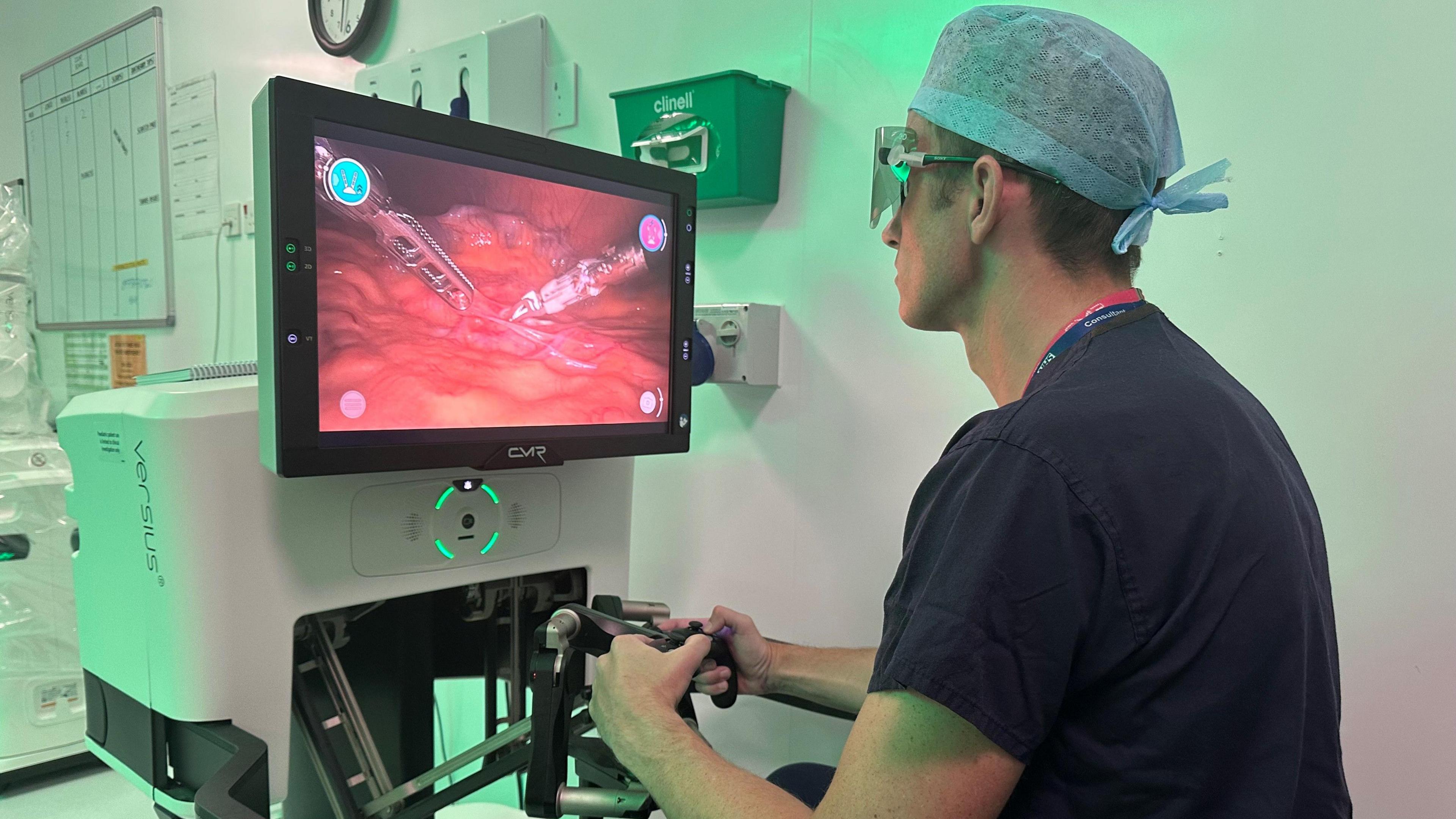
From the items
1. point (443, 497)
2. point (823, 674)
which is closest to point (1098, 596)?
point (823, 674)

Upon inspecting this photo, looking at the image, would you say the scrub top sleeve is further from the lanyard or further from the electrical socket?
the electrical socket

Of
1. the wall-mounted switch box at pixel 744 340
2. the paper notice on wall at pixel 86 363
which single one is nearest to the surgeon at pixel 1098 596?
the wall-mounted switch box at pixel 744 340

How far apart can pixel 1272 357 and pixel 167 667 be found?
135 cm

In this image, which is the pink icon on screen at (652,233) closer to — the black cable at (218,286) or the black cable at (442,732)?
the black cable at (442,732)

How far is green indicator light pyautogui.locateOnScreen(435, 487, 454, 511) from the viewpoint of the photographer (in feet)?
3.87

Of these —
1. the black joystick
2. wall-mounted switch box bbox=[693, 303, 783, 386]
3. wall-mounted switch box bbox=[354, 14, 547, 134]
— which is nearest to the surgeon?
the black joystick

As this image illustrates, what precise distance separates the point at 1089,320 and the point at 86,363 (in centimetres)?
355

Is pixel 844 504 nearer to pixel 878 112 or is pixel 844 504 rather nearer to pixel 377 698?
pixel 878 112

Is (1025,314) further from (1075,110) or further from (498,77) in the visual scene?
(498,77)

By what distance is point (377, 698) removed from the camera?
4.75 ft

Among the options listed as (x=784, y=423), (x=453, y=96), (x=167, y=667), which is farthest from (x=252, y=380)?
(x=453, y=96)

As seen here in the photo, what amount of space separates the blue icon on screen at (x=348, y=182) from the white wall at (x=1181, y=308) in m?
0.80

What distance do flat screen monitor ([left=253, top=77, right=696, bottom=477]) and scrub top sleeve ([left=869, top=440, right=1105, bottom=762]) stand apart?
61 cm

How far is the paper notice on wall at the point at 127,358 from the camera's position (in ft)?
10.2
